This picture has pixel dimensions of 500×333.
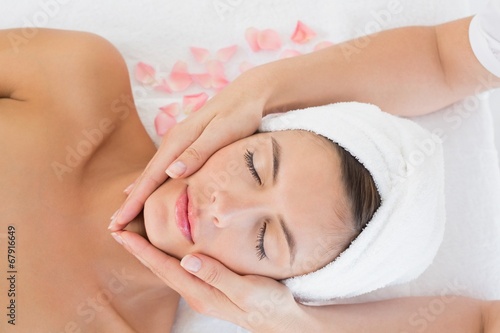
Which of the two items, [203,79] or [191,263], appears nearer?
[191,263]

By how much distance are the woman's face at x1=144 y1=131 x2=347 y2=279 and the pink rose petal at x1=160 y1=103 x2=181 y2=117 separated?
476 mm

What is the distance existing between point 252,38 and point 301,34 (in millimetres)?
155

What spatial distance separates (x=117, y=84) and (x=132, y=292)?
537 mm

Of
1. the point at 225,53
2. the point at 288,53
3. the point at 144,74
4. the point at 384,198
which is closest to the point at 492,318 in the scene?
the point at 384,198

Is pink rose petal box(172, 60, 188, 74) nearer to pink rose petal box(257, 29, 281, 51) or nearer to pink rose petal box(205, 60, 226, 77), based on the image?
pink rose petal box(205, 60, 226, 77)

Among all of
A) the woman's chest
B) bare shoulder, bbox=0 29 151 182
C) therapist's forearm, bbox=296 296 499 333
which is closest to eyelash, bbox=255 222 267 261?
therapist's forearm, bbox=296 296 499 333

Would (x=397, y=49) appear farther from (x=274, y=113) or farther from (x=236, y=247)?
(x=236, y=247)

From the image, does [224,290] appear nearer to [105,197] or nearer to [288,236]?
[288,236]

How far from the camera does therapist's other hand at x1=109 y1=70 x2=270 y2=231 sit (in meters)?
1.18

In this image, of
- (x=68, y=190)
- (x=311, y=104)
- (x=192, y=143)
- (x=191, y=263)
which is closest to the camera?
(x=191, y=263)

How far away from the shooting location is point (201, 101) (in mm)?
1639

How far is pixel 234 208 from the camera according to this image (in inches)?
44.3

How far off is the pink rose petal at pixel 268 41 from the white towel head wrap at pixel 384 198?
0.54 metres

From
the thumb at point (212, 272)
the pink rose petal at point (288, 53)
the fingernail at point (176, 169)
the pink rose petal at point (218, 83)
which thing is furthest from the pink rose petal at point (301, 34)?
the thumb at point (212, 272)
